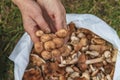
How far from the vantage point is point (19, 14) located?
6.50ft

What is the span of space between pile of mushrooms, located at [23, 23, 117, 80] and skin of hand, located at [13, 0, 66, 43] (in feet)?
0.29

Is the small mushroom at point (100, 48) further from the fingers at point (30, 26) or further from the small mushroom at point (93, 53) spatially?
the fingers at point (30, 26)

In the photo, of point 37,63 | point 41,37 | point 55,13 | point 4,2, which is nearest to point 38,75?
point 37,63

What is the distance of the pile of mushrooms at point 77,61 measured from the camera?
1.59 metres

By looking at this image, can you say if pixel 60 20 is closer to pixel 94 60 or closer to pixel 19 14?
pixel 94 60

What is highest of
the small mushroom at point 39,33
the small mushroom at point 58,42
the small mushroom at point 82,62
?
the small mushroom at point 39,33

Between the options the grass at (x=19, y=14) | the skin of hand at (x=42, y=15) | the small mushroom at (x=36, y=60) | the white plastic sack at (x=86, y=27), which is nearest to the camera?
Answer: the skin of hand at (x=42, y=15)

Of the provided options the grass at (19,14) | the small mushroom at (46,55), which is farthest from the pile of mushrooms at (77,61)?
the grass at (19,14)

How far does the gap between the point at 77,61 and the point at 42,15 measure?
31cm

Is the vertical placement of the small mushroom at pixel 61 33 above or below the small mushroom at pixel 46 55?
above

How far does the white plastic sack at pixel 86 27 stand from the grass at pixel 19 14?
261mm

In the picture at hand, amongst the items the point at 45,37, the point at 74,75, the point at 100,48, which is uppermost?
the point at 45,37

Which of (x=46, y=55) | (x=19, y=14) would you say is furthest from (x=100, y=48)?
(x=19, y=14)

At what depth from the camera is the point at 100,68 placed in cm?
163
